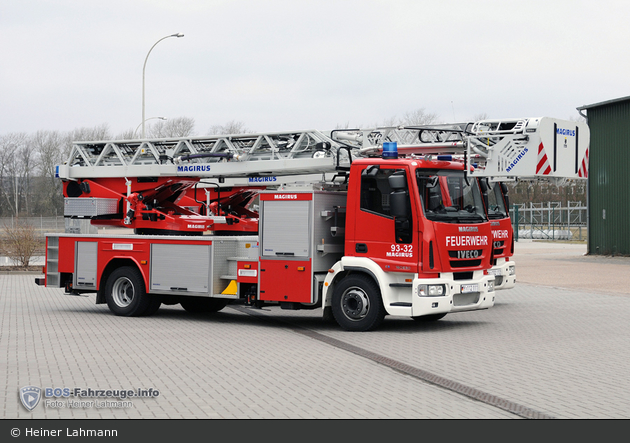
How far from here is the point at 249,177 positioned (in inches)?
595

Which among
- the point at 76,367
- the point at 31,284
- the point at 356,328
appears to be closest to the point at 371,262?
the point at 356,328

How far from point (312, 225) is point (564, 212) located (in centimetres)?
5597

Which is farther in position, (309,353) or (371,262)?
(371,262)

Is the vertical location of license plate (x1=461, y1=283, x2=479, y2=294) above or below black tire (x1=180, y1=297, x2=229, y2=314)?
above

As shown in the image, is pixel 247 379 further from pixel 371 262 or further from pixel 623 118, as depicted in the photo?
pixel 623 118

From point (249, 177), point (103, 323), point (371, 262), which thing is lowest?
point (103, 323)

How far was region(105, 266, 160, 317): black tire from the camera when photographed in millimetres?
14703

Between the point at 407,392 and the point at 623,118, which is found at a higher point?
the point at 623,118

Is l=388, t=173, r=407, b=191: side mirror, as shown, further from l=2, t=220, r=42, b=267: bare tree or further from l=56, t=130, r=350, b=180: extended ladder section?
l=2, t=220, r=42, b=267: bare tree

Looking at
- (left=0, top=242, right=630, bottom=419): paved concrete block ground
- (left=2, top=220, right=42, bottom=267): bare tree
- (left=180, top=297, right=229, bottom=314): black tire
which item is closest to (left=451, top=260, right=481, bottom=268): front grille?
(left=0, top=242, right=630, bottom=419): paved concrete block ground

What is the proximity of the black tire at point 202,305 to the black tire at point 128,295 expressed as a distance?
0.80 meters

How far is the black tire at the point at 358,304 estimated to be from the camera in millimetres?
12219

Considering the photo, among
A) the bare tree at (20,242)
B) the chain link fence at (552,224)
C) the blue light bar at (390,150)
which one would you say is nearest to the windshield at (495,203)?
the blue light bar at (390,150)

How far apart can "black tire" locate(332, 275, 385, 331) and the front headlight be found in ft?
2.27
